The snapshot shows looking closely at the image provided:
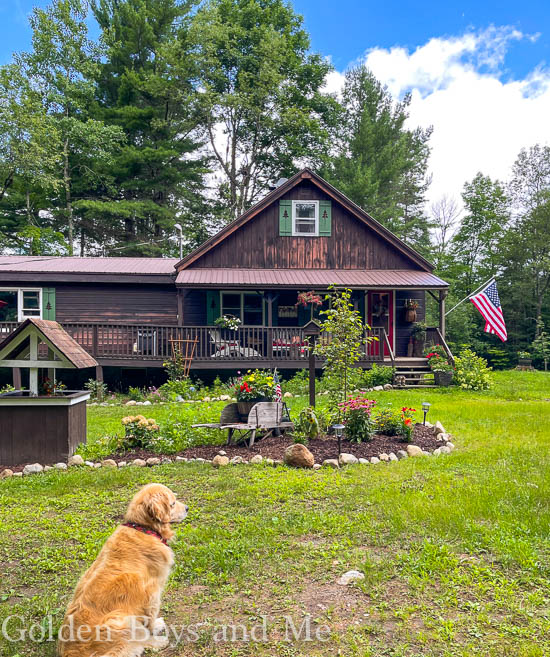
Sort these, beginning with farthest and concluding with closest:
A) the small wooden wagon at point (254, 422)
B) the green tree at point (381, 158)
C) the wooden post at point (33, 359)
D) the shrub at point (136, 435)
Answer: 1. the green tree at point (381, 158)
2. the small wooden wagon at point (254, 422)
3. the shrub at point (136, 435)
4. the wooden post at point (33, 359)

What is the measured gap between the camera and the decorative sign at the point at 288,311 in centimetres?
1620

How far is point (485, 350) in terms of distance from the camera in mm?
23156

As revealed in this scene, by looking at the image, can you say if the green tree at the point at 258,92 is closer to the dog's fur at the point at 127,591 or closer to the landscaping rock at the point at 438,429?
the landscaping rock at the point at 438,429

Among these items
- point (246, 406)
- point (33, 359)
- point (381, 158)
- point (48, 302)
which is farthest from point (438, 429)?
point (381, 158)

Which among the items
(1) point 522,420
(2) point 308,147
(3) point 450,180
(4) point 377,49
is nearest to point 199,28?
(2) point 308,147

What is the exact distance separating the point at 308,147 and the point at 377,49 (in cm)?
757

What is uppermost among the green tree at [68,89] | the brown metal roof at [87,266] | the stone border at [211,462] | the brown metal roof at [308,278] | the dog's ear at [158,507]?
the green tree at [68,89]

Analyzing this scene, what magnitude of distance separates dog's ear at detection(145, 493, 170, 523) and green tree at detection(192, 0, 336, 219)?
82.5 ft

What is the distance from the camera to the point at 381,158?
26.9 meters

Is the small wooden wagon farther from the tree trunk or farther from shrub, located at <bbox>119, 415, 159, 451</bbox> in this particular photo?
the tree trunk

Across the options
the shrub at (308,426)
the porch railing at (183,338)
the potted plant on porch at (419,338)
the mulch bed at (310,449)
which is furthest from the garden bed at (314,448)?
the potted plant on porch at (419,338)

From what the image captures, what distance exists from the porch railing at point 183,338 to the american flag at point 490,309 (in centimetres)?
373

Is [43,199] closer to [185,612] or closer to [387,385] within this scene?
[387,385]

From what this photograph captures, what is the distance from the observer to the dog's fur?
6.96ft
